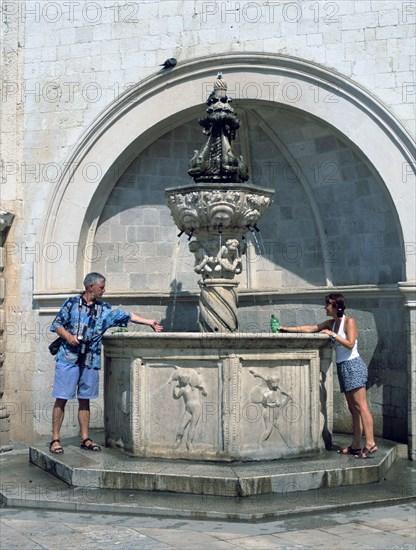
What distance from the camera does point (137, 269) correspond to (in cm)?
1151

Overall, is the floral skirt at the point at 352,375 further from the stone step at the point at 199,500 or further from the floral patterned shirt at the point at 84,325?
the floral patterned shirt at the point at 84,325

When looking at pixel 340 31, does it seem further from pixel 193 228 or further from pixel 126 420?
pixel 126 420

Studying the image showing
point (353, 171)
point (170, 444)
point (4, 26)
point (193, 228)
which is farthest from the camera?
point (4, 26)

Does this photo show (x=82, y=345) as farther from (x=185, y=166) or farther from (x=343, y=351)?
(x=185, y=166)

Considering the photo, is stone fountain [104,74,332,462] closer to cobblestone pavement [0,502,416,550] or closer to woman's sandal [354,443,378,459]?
woman's sandal [354,443,378,459]

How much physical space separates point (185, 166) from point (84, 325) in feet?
12.8

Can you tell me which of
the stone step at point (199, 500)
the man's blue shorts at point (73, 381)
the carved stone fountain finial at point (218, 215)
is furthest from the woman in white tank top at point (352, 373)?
the man's blue shorts at point (73, 381)

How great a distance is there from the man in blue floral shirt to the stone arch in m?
2.58

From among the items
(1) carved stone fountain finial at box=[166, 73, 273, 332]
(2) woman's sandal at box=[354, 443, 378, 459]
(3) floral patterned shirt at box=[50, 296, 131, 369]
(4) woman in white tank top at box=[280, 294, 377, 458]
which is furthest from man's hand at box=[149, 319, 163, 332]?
(2) woman's sandal at box=[354, 443, 378, 459]

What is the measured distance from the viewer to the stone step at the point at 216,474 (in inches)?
272

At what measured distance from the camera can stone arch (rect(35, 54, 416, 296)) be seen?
390 inches

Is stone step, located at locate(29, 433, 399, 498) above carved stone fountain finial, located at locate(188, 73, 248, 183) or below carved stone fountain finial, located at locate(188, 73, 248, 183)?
below

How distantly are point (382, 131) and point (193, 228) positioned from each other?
108 inches

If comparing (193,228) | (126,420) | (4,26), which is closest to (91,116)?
(4,26)
